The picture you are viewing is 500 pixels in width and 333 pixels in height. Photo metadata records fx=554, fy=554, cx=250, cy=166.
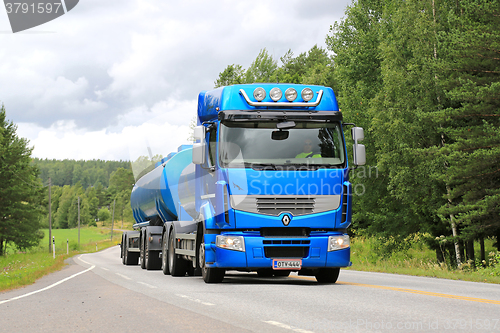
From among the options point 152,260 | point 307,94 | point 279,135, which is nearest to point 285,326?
point 279,135

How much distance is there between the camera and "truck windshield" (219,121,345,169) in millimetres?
11352

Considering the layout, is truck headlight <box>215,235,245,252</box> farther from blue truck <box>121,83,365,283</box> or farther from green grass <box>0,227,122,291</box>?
green grass <box>0,227,122,291</box>

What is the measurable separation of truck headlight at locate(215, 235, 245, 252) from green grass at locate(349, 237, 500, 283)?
6.25m

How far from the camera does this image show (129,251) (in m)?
25.4

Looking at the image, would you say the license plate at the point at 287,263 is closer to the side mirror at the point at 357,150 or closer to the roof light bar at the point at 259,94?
the side mirror at the point at 357,150

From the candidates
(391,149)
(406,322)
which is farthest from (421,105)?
(406,322)

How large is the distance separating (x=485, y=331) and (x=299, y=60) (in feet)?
228

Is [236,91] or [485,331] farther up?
[236,91]

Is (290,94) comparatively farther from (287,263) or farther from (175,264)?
(175,264)

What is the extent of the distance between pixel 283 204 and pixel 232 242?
1.29m

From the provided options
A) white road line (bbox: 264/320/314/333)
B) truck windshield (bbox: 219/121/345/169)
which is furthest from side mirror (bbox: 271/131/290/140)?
white road line (bbox: 264/320/314/333)

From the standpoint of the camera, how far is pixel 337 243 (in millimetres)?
11500

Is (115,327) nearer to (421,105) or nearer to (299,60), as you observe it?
(421,105)

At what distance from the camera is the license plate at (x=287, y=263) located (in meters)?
11.2
